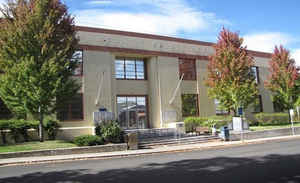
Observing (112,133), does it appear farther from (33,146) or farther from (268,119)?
(268,119)

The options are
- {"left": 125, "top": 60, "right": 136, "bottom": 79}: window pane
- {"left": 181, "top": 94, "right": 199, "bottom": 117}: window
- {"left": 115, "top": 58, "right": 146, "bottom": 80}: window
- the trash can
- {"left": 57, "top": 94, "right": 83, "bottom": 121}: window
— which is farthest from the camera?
{"left": 181, "top": 94, "right": 199, "bottom": 117}: window

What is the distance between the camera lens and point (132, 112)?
26234 mm

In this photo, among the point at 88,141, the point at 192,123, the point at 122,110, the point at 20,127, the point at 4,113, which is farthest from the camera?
the point at 192,123

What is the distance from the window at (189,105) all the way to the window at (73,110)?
10.2 m

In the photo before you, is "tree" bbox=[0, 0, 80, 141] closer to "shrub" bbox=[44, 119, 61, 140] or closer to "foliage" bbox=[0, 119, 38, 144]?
"foliage" bbox=[0, 119, 38, 144]

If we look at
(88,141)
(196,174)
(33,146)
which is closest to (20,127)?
(33,146)

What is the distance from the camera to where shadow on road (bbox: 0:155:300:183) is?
316 inches

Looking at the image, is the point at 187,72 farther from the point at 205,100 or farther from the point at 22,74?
the point at 22,74

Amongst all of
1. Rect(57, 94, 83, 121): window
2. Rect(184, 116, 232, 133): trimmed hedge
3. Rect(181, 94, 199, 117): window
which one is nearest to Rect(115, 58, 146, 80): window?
Rect(57, 94, 83, 121): window

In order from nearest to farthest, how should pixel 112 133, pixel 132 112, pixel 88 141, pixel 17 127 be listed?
pixel 88 141, pixel 17 127, pixel 112 133, pixel 132 112

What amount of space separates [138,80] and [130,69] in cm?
129

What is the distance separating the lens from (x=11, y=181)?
9.18m

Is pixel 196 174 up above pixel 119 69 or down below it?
below

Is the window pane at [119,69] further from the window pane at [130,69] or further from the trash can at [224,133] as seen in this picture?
the trash can at [224,133]
